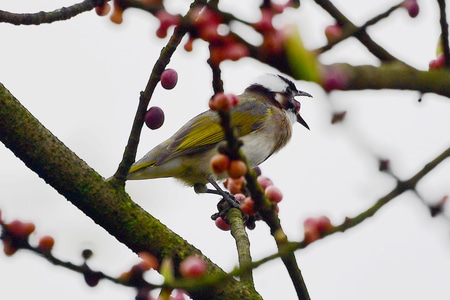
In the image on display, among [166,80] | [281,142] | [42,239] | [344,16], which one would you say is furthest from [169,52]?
[281,142]

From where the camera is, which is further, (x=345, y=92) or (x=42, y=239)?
(x=42, y=239)

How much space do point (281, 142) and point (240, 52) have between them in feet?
21.3

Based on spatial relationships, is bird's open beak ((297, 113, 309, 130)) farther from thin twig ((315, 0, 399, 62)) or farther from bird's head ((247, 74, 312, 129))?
thin twig ((315, 0, 399, 62))

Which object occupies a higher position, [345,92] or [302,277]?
[302,277]

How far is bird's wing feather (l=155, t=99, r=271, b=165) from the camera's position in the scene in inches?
291

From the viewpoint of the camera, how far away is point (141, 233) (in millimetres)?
3955

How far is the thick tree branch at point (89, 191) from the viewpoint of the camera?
3736 millimetres

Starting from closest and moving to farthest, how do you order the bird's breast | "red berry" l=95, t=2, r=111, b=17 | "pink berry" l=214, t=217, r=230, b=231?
"red berry" l=95, t=2, r=111, b=17, "pink berry" l=214, t=217, r=230, b=231, the bird's breast

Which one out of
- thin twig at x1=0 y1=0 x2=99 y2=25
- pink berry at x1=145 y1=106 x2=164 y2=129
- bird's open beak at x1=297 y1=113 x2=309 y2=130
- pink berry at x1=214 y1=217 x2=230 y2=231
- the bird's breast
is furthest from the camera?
bird's open beak at x1=297 y1=113 x2=309 y2=130

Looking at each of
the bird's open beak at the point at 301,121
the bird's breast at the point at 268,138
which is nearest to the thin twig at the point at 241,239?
the bird's breast at the point at 268,138

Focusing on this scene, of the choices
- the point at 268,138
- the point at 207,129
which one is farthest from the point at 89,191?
the point at 268,138

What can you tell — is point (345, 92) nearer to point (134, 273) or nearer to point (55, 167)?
point (134, 273)

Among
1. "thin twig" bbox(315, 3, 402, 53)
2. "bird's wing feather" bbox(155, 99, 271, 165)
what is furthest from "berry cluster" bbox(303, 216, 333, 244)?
"bird's wing feather" bbox(155, 99, 271, 165)

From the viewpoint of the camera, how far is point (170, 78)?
3418 millimetres
